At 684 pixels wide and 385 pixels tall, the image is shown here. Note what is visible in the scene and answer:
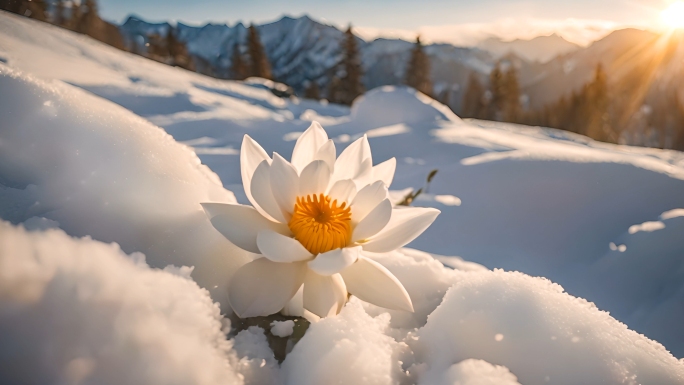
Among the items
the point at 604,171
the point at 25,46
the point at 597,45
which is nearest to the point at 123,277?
the point at 604,171

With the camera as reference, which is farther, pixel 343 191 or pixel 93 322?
pixel 343 191

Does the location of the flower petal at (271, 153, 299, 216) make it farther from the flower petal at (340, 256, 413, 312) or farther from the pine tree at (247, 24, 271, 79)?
the pine tree at (247, 24, 271, 79)

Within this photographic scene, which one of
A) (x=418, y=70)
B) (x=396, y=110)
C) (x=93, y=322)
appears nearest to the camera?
(x=93, y=322)

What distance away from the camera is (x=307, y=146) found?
0.91 meters

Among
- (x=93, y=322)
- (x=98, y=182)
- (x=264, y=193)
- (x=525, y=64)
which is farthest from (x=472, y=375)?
(x=525, y=64)

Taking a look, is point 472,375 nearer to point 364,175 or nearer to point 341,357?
point 341,357

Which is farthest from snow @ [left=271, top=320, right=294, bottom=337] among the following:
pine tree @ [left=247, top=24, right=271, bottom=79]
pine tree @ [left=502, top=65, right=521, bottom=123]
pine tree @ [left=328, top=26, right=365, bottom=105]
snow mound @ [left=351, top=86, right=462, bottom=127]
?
pine tree @ [left=502, top=65, right=521, bottom=123]

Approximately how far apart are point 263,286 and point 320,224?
0.52ft

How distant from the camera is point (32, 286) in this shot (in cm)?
55

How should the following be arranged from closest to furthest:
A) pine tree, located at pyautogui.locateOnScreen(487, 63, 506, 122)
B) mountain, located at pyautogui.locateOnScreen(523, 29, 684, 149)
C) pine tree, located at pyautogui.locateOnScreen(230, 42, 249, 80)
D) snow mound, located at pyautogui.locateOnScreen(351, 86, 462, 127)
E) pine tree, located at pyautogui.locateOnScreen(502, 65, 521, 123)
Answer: snow mound, located at pyautogui.locateOnScreen(351, 86, 462, 127), pine tree, located at pyautogui.locateOnScreen(230, 42, 249, 80), pine tree, located at pyautogui.locateOnScreen(487, 63, 506, 122), pine tree, located at pyautogui.locateOnScreen(502, 65, 521, 123), mountain, located at pyautogui.locateOnScreen(523, 29, 684, 149)

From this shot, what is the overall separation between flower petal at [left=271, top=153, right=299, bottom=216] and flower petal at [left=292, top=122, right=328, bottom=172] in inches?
4.8

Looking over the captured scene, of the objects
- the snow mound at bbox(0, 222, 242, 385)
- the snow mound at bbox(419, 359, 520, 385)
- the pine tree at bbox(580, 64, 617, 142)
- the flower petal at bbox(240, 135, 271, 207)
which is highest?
the flower petal at bbox(240, 135, 271, 207)

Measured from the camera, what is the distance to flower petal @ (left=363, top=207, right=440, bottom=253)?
0.79 meters

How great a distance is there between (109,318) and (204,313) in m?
0.15
